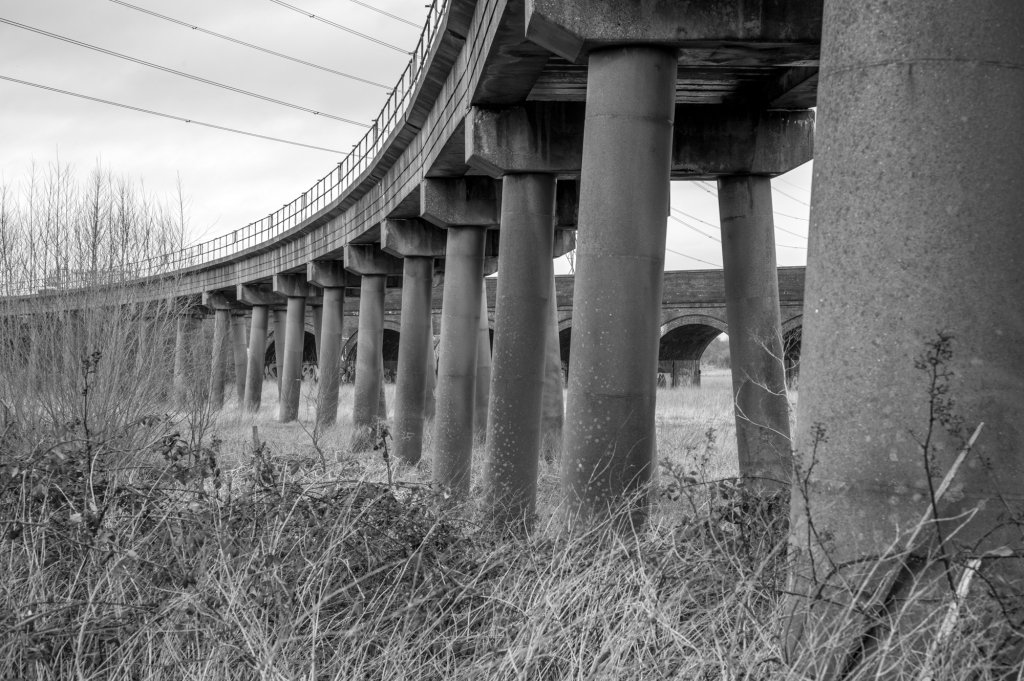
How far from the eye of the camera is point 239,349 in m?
40.9

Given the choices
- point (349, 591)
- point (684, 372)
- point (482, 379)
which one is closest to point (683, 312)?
point (684, 372)

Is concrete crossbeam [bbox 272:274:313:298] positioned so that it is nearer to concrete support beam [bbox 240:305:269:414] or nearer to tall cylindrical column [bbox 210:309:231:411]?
tall cylindrical column [bbox 210:309:231:411]

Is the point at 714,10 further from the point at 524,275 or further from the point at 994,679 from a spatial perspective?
the point at 994,679

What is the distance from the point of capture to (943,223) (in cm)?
367

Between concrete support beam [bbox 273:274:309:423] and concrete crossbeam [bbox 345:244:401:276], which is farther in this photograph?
concrete support beam [bbox 273:274:309:423]

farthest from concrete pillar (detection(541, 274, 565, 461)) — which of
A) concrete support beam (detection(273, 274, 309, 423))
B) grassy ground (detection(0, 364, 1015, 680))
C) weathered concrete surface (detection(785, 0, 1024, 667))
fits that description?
weathered concrete surface (detection(785, 0, 1024, 667))

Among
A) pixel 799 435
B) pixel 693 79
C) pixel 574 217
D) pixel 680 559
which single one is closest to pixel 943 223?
pixel 799 435

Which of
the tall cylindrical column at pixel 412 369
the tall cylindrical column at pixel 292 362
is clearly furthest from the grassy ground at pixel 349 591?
the tall cylindrical column at pixel 292 362

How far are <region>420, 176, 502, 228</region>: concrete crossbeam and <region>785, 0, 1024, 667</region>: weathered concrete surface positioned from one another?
35.4 feet

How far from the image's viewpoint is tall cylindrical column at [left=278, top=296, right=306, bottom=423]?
29.5m

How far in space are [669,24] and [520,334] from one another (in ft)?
13.9

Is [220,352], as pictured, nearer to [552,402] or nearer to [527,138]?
[552,402]

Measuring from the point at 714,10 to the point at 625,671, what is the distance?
18.1 ft

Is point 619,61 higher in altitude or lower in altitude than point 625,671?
higher
